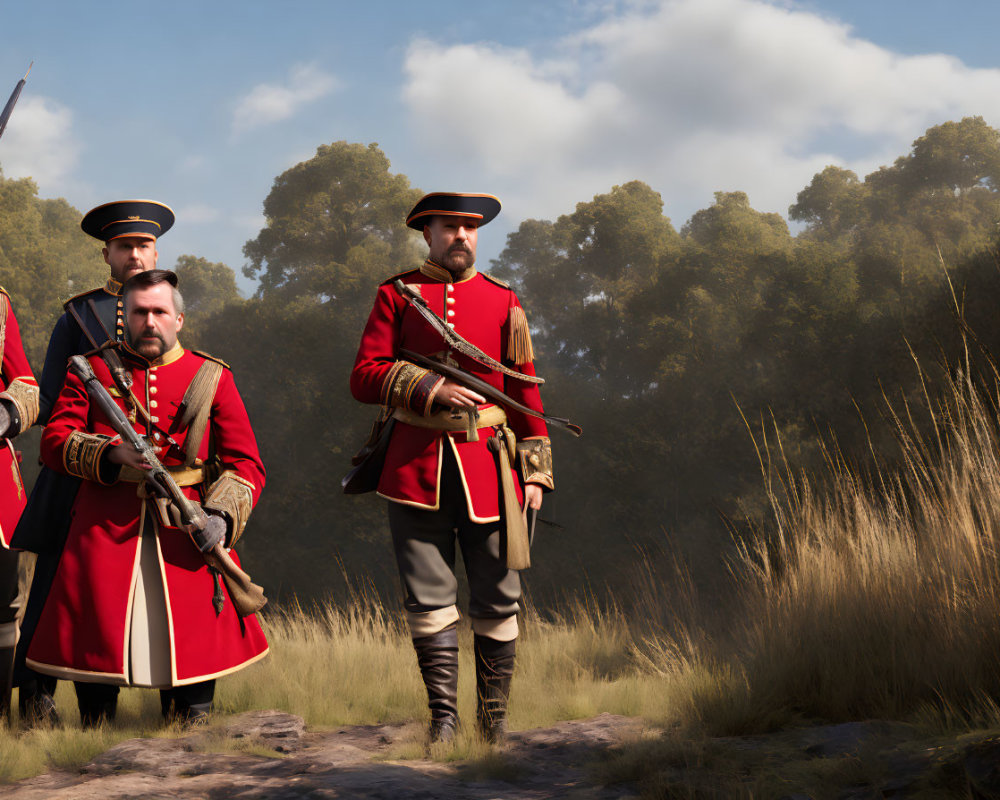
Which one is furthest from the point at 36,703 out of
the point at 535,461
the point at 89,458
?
the point at 535,461

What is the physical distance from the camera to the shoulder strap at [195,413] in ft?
13.0

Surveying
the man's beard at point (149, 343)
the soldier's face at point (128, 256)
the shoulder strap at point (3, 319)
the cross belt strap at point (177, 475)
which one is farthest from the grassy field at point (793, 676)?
the soldier's face at point (128, 256)

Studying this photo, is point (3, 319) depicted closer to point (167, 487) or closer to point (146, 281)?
point (146, 281)

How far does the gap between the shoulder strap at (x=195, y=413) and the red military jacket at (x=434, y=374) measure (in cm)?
59


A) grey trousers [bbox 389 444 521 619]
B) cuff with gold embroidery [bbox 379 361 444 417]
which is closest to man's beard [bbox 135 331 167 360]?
cuff with gold embroidery [bbox 379 361 444 417]

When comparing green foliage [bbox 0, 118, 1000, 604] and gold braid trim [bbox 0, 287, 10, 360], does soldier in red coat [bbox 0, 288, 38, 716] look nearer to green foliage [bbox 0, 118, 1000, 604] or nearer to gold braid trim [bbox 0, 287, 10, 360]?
gold braid trim [bbox 0, 287, 10, 360]

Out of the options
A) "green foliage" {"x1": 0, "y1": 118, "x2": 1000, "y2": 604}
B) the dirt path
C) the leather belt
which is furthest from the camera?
"green foliage" {"x1": 0, "y1": 118, "x2": 1000, "y2": 604}

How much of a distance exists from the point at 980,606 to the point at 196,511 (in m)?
2.95

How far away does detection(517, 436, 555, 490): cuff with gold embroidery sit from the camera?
396 cm

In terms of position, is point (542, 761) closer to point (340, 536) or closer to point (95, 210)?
point (95, 210)

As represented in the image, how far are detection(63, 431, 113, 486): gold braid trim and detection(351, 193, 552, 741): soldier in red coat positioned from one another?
986 millimetres

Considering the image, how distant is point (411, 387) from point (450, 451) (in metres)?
0.30

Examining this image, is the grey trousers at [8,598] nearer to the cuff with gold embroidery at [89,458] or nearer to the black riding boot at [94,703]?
the black riding boot at [94,703]

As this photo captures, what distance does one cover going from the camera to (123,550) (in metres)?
3.88
